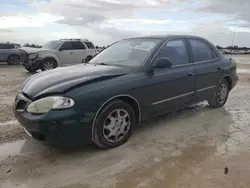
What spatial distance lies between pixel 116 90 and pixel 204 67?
2.42m

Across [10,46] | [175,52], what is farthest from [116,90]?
[10,46]

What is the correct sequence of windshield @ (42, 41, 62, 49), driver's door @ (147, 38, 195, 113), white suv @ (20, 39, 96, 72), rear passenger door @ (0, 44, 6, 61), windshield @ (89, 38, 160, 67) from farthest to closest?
rear passenger door @ (0, 44, 6, 61) → windshield @ (42, 41, 62, 49) → white suv @ (20, 39, 96, 72) → windshield @ (89, 38, 160, 67) → driver's door @ (147, 38, 195, 113)

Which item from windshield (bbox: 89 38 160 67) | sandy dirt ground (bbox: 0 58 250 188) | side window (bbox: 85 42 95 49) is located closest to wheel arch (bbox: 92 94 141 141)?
sandy dirt ground (bbox: 0 58 250 188)

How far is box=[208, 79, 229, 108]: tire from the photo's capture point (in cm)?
614

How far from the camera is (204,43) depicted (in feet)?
19.5

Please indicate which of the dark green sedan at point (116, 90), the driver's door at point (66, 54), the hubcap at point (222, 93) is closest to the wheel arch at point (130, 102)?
the dark green sedan at point (116, 90)

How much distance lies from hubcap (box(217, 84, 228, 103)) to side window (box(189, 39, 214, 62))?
0.80 m

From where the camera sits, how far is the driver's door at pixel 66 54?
14172 mm

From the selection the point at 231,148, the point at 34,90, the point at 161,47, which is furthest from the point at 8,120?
the point at 231,148

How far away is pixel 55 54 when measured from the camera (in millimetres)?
13906

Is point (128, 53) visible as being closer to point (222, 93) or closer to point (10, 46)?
point (222, 93)

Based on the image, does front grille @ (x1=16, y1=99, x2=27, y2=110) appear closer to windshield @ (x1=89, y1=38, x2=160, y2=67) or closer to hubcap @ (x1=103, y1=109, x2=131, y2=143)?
hubcap @ (x1=103, y1=109, x2=131, y2=143)

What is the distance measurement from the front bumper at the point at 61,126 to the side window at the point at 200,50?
2.81 m

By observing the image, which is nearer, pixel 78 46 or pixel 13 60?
pixel 78 46
